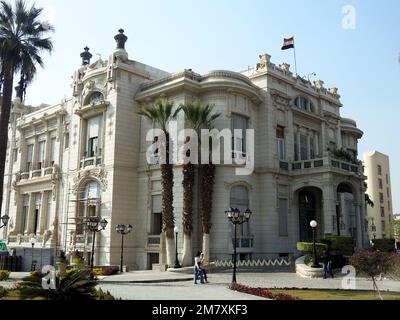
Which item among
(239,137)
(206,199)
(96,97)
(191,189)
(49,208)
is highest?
(96,97)

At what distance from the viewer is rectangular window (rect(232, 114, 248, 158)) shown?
1298 inches

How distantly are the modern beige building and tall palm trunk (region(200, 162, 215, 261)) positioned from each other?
59.6m

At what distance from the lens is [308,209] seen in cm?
3744

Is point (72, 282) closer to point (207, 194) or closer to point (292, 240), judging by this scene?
point (207, 194)

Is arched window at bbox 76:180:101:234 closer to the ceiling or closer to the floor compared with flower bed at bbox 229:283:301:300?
closer to the ceiling

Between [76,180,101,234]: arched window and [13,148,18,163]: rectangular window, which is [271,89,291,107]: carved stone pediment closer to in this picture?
[76,180,101,234]: arched window

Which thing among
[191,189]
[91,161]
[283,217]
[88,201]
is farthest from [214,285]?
[91,161]

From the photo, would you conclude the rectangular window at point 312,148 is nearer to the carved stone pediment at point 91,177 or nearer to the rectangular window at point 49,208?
the carved stone pediment at point 91,177

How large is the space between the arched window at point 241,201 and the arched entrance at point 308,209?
570 centimetres

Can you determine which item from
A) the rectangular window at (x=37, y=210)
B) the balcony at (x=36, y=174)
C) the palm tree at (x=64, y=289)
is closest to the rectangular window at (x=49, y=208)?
the rectangular window at (x=37, y=210)

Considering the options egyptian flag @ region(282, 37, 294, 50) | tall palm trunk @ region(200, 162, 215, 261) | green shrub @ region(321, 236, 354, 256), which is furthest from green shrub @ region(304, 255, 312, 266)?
egyptian flag @ region(282, 37, 294, 50)

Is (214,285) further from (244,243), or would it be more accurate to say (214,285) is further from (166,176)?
(244,243)

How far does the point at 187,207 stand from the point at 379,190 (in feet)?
207

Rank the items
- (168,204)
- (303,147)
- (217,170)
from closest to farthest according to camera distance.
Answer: (168,204) < (217,170) < (303,147)
